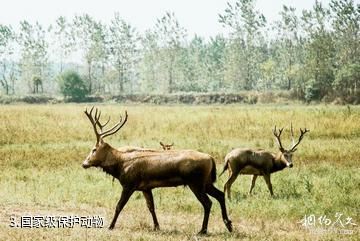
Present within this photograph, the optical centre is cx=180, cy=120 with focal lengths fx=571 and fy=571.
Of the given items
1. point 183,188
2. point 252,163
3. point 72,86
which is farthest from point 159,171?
point 72,86

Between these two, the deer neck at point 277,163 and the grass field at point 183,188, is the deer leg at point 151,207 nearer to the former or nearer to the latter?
the grass field at point 183,188

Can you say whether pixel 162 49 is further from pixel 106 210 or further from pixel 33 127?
pixel 106 210

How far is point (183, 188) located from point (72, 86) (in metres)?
55.8

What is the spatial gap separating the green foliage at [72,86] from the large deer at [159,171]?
2331 inches

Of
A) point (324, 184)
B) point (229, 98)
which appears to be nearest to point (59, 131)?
point (324, 184)

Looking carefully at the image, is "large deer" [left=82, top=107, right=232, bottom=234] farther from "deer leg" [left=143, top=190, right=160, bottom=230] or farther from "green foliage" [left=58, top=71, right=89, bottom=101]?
"green foliage" [left=58, top=71, right=89, bottom=101]

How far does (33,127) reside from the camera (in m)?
28.5

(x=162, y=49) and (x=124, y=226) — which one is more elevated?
(x=162, y=49)

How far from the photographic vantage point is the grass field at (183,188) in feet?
34.9

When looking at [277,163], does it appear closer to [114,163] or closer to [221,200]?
[221,200]

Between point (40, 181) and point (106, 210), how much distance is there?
14.0ft

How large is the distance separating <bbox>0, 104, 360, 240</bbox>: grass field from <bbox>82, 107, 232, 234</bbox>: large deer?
0.61 m

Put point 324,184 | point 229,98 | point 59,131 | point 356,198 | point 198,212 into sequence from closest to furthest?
1. point 198,212
2. point 356,198
3. point 324,184
4. point 59,131
5. point 229,98

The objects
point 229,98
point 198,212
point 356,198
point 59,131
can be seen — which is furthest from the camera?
point 229,98
